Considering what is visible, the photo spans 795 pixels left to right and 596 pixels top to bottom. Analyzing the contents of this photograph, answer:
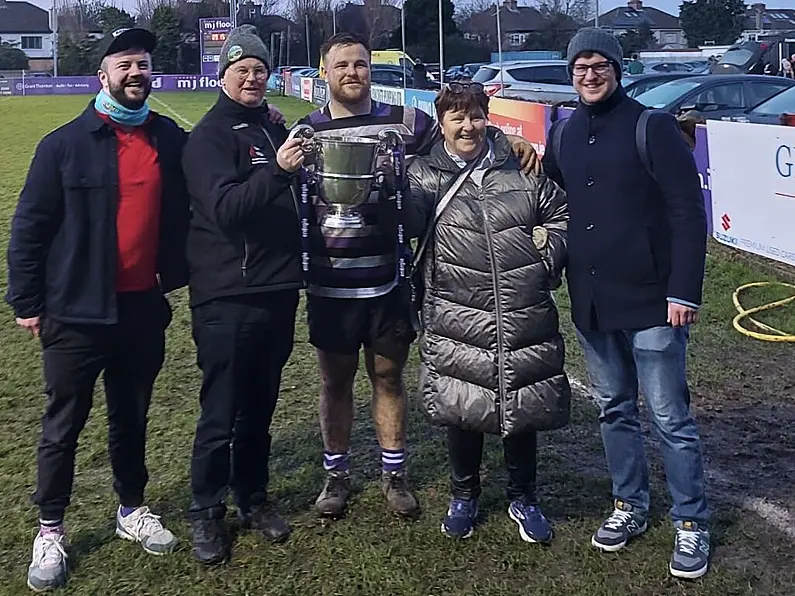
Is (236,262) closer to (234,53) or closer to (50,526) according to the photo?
(234,53)

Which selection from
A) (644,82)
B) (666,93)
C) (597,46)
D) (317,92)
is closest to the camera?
(597,46)

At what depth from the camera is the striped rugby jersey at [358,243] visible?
4.00 m

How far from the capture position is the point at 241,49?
3752mm

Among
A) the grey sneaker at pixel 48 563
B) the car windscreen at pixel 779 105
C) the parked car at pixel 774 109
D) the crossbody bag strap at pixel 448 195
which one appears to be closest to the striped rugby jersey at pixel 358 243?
the crossbody bag strap at pixel 448 195

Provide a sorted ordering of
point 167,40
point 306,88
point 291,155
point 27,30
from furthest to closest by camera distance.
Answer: point 27,30
point 167,40
point 306,88
point 291,155

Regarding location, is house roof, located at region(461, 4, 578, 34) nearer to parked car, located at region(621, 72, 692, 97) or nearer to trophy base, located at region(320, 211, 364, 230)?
parked car, located at region(621, 72, 692, 97)

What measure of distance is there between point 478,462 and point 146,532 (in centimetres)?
134

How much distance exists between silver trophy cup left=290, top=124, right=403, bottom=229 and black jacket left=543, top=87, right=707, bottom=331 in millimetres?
682

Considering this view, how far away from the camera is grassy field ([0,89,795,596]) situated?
12.7 feet

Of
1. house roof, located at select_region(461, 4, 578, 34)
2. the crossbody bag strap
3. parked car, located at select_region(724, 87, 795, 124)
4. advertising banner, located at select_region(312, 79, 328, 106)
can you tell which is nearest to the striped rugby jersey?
the crossbody bag strap

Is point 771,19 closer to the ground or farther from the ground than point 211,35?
farther from the ground

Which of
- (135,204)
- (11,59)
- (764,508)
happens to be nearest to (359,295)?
(135,204)

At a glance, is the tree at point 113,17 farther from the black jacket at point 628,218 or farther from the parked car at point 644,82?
the black jacket at point 628,218

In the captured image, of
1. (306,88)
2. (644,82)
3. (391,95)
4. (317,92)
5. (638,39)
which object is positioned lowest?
(644,82)
